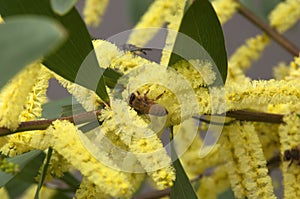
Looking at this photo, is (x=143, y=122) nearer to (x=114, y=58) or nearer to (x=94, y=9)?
(x=114, y=58)

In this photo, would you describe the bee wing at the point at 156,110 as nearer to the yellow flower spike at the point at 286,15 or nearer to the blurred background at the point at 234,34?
the yellow flower spike at the point at 286,15

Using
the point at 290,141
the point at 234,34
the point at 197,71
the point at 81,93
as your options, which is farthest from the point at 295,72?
the point at 234,34

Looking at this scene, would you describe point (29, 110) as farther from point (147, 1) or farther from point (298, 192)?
point (147, 1)

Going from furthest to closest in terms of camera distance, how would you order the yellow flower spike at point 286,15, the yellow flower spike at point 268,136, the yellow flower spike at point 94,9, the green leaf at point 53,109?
the yellow flower spike at point 94,9 → the yellow flower spike at point 286,15 → the yellow flower spike at point 268,136 → the green leaf at point 53,109

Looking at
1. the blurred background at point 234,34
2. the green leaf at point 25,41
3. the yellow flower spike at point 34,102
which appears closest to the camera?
the green leaf at point 25,41

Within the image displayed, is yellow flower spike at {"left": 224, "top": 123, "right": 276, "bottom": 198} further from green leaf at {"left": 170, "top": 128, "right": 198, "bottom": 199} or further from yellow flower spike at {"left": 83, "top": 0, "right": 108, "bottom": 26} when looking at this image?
yellow flower spike at {"left": 83, "top": 0, "right": 108, "bottom": 26}

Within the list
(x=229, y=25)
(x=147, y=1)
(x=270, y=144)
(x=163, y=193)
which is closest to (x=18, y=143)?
(x=163, y=193)

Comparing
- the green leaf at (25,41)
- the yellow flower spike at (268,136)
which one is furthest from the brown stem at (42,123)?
the yellow flower spike at (268,136)
